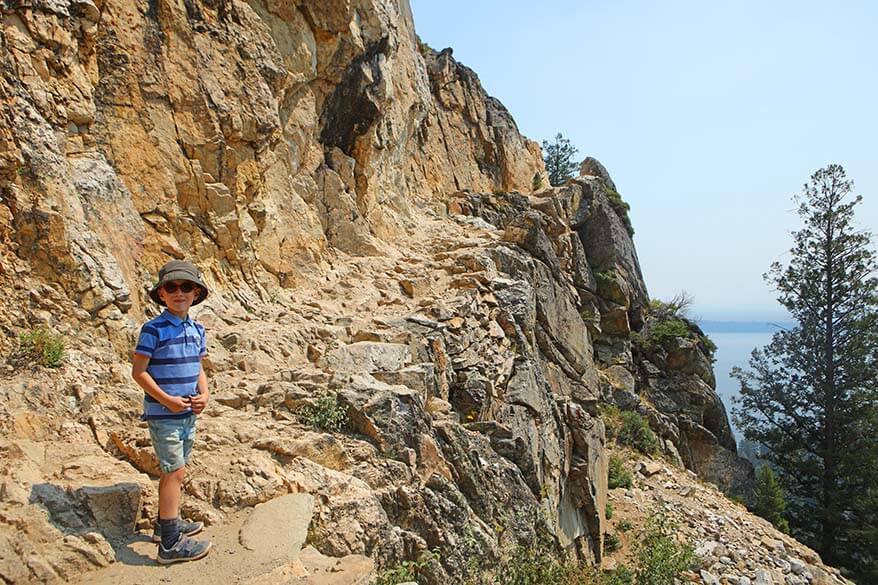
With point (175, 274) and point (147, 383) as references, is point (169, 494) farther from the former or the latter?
point (175, 274)

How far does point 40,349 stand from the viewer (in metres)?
4.01

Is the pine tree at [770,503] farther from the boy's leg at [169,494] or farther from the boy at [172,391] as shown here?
the boy's leg at [169,494]

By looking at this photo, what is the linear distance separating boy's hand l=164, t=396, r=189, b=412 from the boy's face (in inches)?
23.2

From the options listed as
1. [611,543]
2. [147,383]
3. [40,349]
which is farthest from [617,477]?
[40,349]

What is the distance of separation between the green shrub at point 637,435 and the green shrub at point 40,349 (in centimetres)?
1555

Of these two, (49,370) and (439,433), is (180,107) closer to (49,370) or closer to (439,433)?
(49,370)

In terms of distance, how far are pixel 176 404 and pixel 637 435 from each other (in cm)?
1627

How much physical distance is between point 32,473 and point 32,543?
55cm

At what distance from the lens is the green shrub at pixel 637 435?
1631 cm

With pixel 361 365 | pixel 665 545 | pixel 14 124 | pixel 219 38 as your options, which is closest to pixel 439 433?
pixel 361 365

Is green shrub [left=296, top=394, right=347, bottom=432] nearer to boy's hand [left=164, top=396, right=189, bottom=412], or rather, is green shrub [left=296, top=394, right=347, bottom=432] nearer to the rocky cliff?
the rocky cliff

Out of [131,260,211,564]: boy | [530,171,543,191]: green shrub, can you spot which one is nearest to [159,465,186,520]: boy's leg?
[131,260,211,564]: boy

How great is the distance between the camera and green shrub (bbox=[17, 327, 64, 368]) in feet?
13.0

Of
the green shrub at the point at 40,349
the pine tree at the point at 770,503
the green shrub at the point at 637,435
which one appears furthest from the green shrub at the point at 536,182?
the green shrub at the point at 40,349
